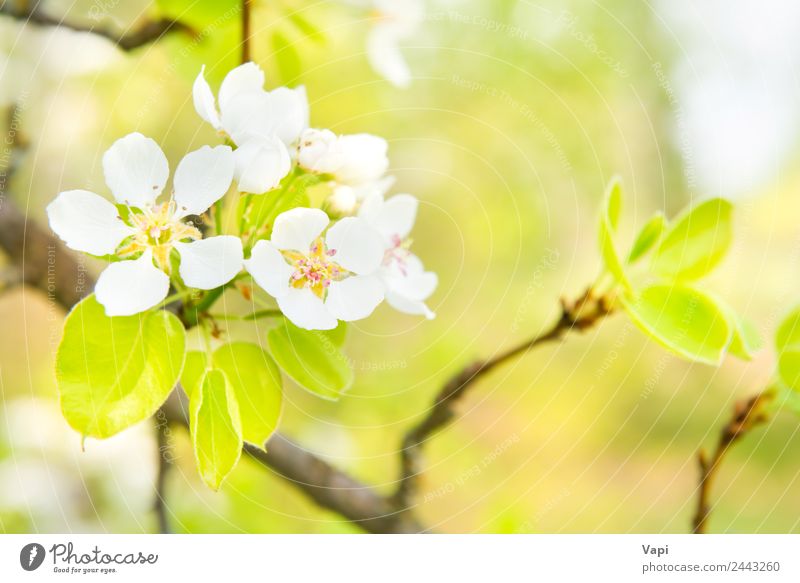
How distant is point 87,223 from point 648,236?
0.35 m

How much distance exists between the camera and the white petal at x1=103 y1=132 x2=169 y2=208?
15.6 inches

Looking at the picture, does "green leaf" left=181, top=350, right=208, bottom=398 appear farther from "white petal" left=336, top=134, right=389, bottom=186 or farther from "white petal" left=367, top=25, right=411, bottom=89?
"white petal" left=367, top=25, right=411, bottom=89

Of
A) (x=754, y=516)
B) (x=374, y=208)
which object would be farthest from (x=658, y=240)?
(x=754, y=516)

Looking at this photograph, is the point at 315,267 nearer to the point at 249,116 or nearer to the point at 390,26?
the point at 249,116

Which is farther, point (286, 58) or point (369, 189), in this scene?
point (286, 58)

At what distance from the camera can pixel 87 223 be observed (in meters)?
0.39

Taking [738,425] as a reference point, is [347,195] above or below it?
above

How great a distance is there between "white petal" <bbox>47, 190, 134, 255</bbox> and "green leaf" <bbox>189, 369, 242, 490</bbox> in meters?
0.09

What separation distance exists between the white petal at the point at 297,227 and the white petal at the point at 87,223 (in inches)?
3.4

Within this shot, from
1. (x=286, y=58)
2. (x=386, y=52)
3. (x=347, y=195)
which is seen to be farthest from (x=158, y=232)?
(x=386, y=52)

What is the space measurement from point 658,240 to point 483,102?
1.87 ft

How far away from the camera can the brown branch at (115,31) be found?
0.54 m

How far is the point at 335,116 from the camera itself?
0.84 metres
